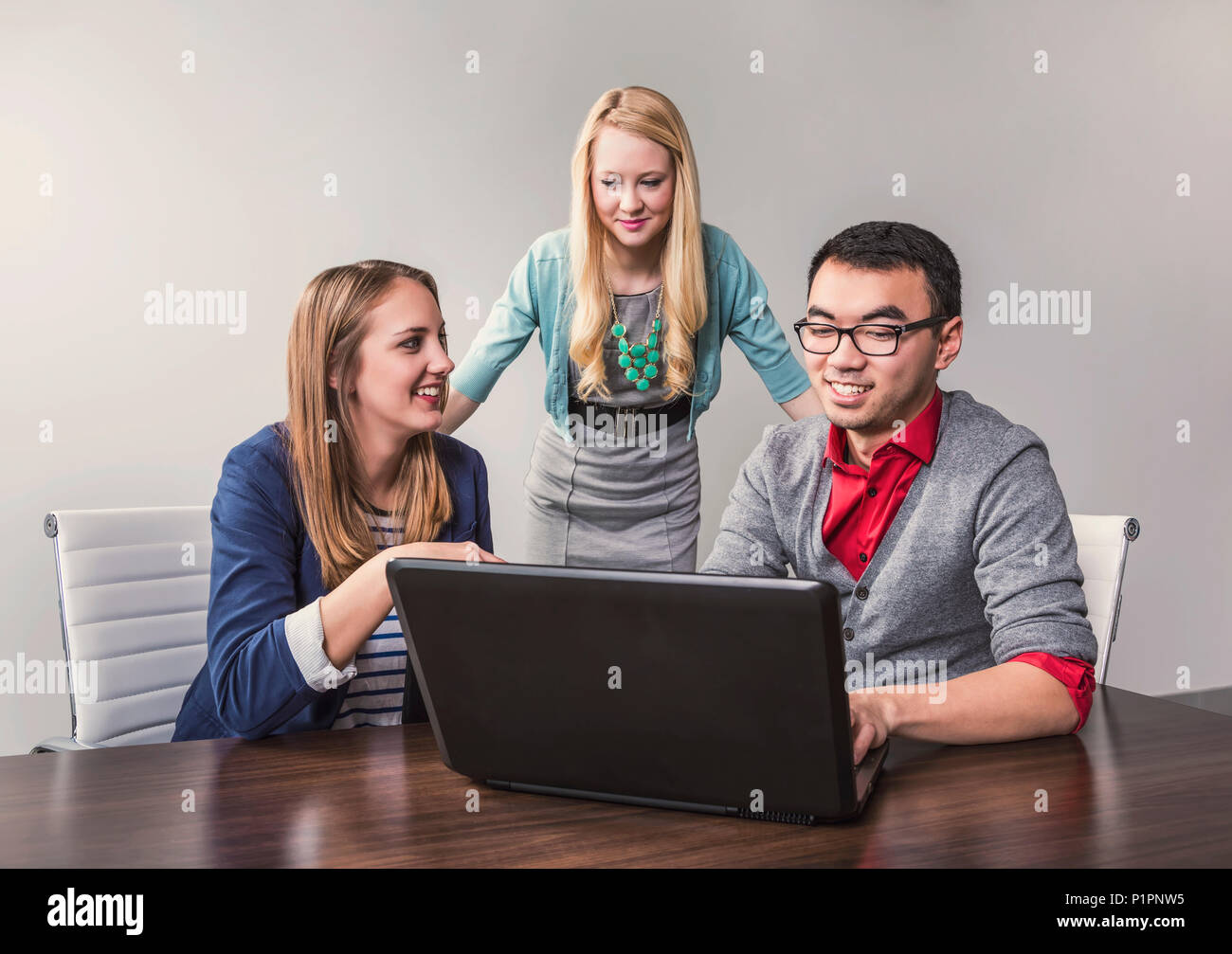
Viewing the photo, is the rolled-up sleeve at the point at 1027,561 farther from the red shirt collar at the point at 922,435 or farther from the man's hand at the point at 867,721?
the man's hand at the point at 867,721

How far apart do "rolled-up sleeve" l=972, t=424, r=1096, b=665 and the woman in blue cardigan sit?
2.22ft

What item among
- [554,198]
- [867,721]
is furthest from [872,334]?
[554,198]

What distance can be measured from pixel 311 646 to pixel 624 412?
145 centimetres

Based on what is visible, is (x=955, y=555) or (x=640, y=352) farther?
(x=640, y=352)

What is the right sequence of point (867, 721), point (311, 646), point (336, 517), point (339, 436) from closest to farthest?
point (867, 721) < point (311, 646) < point (336, 517) < point (339, 436)

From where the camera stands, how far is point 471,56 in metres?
3.21

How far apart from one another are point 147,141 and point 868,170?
2.38 metres

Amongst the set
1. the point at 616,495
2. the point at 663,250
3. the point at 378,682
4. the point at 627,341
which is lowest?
the point at 378,682

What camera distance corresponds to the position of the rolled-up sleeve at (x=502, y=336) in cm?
255

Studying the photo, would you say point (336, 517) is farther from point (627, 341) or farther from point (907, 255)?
point (627, 341)

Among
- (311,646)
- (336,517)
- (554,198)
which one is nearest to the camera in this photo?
(311,646)

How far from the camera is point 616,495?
2.68 meters

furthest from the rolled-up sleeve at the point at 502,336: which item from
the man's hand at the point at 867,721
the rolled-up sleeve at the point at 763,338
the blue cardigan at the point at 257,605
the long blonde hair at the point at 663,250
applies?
the man's hand at the point at 867,721
